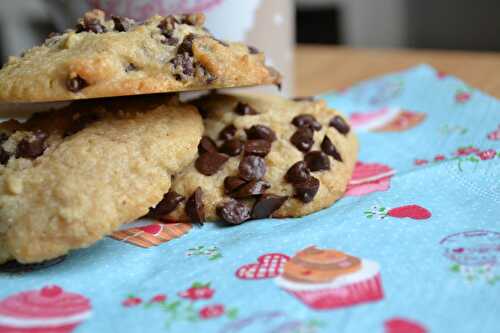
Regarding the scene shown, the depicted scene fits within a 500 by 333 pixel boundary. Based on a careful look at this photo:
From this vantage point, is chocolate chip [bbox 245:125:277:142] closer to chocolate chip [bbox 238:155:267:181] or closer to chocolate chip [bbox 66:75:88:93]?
chocolate chip [bbox 238:155:267:181]

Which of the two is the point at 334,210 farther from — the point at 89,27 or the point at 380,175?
A: the point at 89,27

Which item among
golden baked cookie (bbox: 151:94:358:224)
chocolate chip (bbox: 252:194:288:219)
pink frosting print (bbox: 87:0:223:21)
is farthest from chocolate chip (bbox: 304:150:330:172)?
pink frosting print (bbox: 87:0:223:21)

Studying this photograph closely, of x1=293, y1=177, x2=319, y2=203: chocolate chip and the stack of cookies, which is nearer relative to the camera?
the stack of cookies

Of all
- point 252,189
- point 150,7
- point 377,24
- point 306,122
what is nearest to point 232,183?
point 252,189

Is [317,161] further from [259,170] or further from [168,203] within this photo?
[168,203]

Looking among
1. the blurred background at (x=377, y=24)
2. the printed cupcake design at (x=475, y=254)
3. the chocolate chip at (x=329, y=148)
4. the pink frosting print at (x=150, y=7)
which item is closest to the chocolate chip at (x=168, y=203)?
the chocolate chip at (x=329, y=148)

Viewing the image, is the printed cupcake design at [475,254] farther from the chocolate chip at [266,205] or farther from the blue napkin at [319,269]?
the chocolate chip at [266,205]
